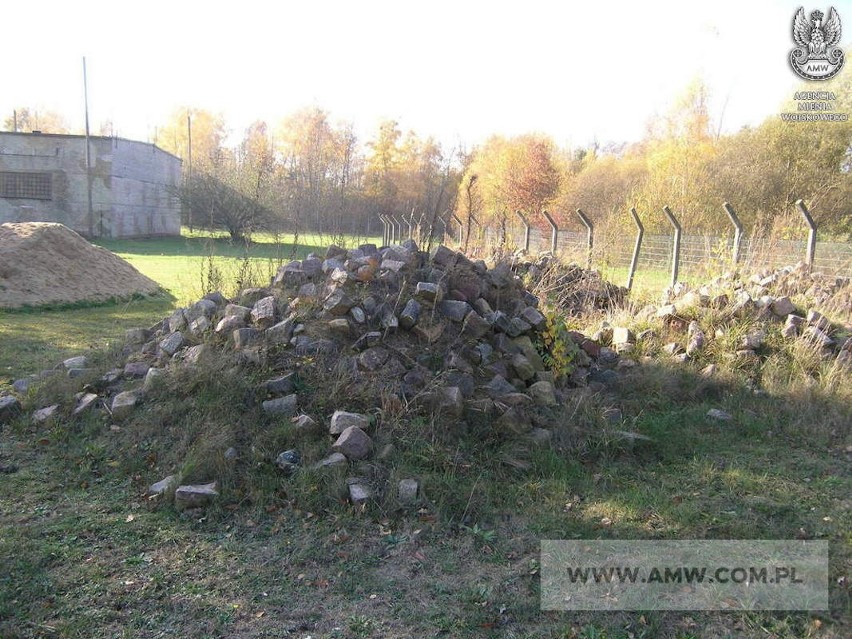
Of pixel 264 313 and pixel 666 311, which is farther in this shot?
pixel 666 311

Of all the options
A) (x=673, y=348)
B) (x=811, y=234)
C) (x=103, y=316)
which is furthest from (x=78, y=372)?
(x=811, y=234)

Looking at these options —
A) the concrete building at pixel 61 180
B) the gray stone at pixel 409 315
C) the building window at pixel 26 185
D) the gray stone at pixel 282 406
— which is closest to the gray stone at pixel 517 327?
the gray stone at pixel 409 315

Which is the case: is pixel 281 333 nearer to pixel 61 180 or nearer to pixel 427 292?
pixel 427 292

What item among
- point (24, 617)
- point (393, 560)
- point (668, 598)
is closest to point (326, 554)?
point (393, 560)

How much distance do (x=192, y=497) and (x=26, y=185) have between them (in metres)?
31.7

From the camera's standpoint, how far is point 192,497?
376 cm

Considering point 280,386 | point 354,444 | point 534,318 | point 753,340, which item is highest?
point 534,318

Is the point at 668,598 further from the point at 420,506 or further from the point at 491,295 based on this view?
the point at 491,295

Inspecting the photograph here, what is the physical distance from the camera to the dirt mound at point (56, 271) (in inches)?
413

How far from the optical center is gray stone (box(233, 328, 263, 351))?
5109mm

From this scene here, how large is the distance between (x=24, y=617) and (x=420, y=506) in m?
2.07

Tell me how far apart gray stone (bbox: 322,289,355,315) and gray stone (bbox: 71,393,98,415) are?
2.02m

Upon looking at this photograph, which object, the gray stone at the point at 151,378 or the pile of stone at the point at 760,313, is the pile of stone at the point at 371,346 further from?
the pile of stone at the point at 760,313

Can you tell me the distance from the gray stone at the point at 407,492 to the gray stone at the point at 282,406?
1126mm
